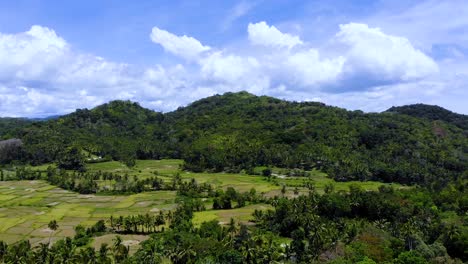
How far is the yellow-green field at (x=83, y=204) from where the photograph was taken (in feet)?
327

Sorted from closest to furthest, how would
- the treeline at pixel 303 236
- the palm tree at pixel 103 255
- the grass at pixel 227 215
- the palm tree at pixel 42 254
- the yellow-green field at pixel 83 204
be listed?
the palm tree at pixel 103 255 < the palm tree at pixel 42 254 < the treeline at pixel 303 236 < the yellow-green field at pixel 83 204 < the grass at pixel 227 215

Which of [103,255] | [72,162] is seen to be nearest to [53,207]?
[103,255]

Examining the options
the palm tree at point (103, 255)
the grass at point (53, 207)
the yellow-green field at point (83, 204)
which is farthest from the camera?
the yellow-green field at point (83, 204)

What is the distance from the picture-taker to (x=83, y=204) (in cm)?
12494

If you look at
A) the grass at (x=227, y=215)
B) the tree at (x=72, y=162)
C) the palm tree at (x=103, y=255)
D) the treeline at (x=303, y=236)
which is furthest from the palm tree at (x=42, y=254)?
the tree at (x=72, y=162)

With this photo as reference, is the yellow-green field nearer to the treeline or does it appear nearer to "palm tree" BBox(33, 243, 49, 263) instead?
the treeline

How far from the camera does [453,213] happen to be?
110938 mm

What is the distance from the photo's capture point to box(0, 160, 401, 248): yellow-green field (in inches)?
3930

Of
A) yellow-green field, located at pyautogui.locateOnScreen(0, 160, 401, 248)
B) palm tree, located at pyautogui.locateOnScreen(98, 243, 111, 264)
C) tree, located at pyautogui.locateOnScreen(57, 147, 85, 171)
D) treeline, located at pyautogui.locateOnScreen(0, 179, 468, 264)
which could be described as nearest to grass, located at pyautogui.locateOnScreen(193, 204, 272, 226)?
yellow-green field, located at pyautogui.locateOnScreen(0, 160, 401, 248)

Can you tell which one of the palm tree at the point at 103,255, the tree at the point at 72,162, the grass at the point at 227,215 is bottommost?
the palm tree at the point at 103,255

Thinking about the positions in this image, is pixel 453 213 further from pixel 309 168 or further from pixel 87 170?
→ pixel 87 170

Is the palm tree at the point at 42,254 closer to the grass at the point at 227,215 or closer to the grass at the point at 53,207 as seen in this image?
the grass at the point at 53,207

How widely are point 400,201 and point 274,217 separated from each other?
32.6 meters

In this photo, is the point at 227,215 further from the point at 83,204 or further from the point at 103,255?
the point at 83,204
